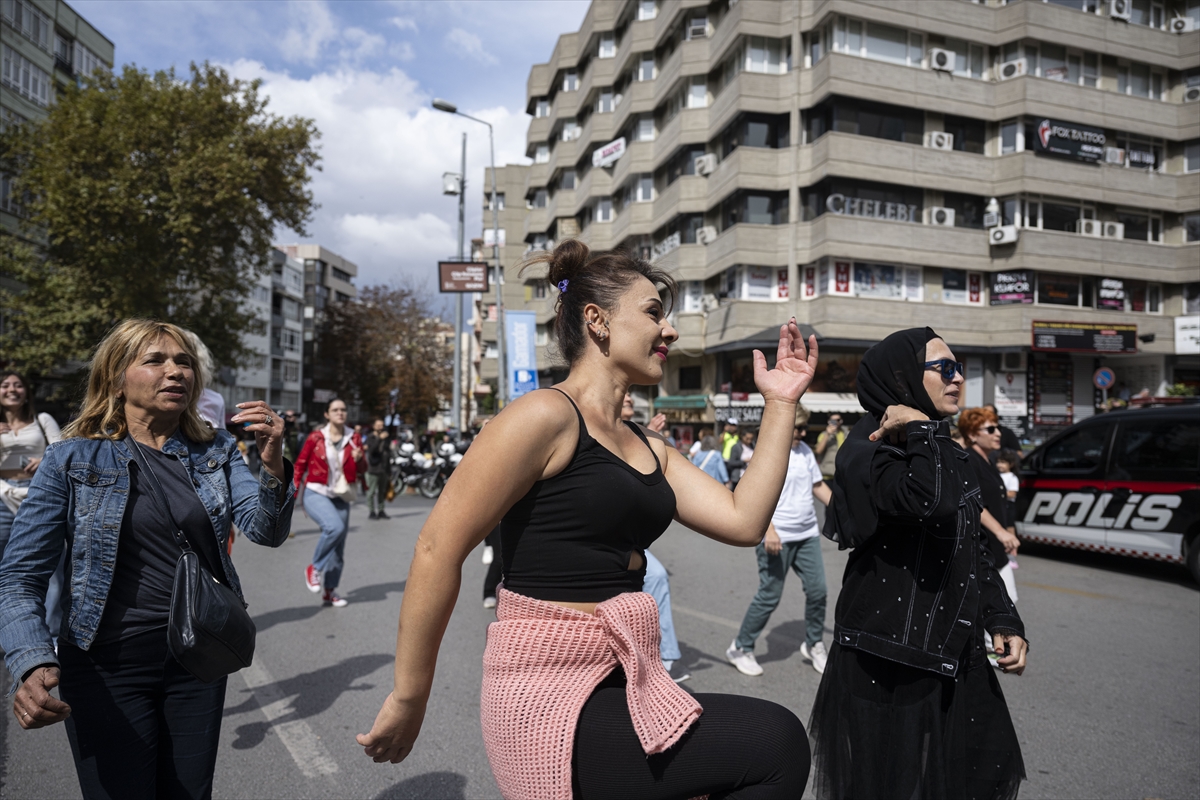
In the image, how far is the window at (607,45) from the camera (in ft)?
132

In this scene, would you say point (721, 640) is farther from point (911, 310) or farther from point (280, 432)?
point (911, 310)

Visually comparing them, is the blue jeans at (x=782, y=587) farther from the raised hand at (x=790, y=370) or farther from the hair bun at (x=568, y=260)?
the hair bun at (x=568, y=260)

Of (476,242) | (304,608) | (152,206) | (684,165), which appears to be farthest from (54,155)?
(476,242)

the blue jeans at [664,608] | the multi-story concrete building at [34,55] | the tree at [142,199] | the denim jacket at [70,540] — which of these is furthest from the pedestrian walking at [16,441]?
the multi-story concrete building at [34,55]

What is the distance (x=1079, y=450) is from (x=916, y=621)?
960 cm

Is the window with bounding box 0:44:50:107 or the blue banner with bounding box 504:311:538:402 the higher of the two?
the window with bounding box 0:44:50:107

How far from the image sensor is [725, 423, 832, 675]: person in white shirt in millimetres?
5688

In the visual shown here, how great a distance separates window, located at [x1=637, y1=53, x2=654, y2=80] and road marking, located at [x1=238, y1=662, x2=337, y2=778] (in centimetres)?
3500

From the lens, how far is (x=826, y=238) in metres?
27.6

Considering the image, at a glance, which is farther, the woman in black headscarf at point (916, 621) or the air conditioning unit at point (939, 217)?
the air conditioning unit at point (939, 217)

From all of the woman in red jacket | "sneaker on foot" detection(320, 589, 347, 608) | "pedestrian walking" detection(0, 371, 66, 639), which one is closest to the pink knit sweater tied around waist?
"pedestrian walking" detection(0, 371, 66, 639)

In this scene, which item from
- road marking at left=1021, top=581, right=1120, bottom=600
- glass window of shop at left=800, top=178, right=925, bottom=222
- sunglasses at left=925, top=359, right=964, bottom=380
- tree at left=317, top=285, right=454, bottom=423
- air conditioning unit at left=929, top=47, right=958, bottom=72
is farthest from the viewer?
tree at left=317, top=285, right=454, bottom=423

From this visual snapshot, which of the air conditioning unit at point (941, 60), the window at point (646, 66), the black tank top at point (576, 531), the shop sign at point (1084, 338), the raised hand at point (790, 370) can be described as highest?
the window at point (646, 66)

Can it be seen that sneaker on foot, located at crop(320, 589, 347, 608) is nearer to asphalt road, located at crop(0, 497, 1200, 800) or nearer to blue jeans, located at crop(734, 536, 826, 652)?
asphalt road, located at crop(0, 497, 1200, 800)
